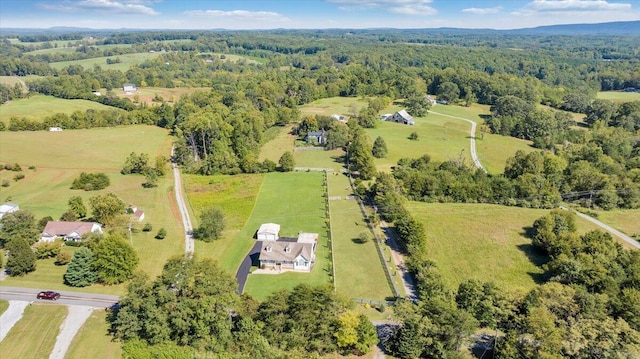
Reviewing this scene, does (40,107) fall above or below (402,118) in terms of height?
below

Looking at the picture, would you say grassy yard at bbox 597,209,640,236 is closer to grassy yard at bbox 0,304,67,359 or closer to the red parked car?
grassy yard at bbox 0,304,67,359

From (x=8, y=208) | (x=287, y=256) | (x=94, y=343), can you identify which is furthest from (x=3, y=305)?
(x=287, y=256)

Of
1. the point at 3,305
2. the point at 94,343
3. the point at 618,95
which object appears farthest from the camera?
the point at 618,95

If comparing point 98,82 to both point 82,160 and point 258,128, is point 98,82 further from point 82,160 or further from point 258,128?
point 258,128

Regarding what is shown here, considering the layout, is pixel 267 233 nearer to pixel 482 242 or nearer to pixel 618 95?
pixel 482 242

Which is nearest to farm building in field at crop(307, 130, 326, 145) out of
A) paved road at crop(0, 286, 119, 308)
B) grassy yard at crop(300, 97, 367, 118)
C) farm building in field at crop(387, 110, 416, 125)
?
grassy yard at crop(300, 97, 367, 118)

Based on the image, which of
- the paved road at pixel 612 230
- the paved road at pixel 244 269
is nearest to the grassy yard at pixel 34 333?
the paved road at pixel 244 269

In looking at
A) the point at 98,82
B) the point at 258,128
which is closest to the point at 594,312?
the point at 258,128
